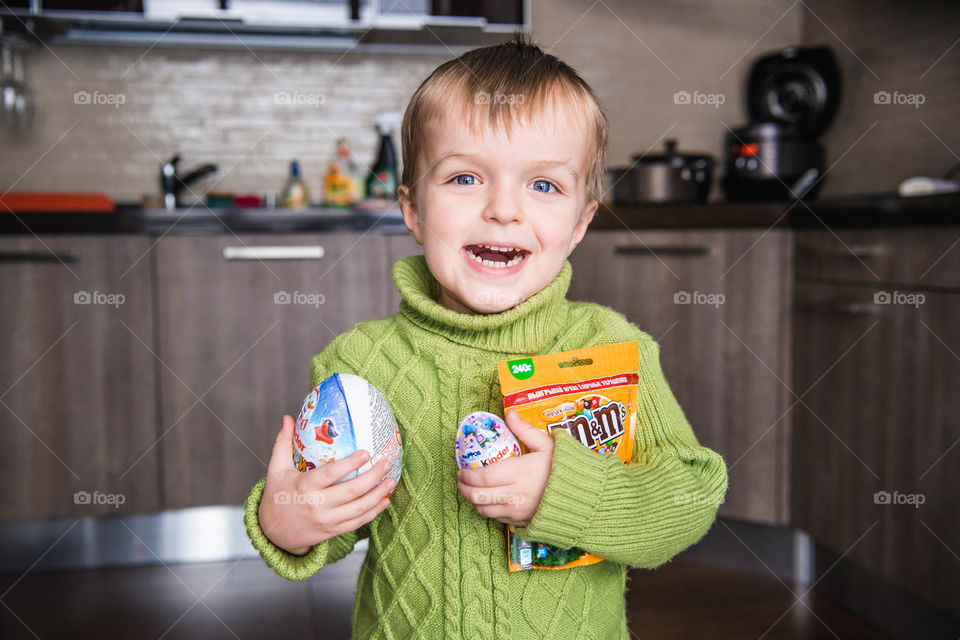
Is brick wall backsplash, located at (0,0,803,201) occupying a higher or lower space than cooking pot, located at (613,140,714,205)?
higher

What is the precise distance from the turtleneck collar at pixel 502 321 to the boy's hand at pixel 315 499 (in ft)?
0.62

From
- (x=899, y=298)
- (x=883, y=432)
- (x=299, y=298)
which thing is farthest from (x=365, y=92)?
(x=883, y=432)

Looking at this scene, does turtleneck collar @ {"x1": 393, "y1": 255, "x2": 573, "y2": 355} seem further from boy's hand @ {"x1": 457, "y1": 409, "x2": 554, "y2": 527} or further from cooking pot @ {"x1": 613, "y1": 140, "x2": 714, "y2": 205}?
cooking pot @ {"x1": 613, "y1": 140, "x2": 714, "y2": 205}

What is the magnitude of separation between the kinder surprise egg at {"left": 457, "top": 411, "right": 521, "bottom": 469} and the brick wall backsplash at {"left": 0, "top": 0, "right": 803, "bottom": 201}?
2284 mm

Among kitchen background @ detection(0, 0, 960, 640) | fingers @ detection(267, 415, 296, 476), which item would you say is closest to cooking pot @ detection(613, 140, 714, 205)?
kitchen background @ detection(0, 0, 960, 640)

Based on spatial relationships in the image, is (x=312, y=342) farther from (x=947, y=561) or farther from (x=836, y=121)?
(x=836, y=121)

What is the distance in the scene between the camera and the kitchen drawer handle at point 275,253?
2199mm

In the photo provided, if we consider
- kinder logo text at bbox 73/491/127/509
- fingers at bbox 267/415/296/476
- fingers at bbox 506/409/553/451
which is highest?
fingers at bbox 506/409/553/451

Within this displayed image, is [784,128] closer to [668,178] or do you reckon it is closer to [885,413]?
[668,178]

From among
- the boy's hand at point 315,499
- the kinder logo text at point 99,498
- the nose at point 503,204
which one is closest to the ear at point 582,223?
the nose at point 503,204

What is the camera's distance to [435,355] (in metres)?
0.88

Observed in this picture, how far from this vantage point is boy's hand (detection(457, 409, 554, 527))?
2.40 ft

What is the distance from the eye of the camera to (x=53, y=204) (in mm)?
2238

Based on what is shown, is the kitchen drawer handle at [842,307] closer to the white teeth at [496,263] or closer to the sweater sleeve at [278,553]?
the white teeth at [496,263]
